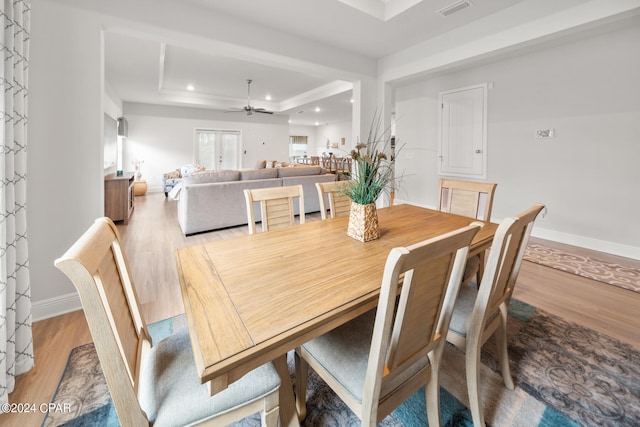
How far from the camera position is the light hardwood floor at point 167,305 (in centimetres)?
Result: 148

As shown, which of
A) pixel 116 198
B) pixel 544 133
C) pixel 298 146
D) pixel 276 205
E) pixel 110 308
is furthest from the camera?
pixel 298 146

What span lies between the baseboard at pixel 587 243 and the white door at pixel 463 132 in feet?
3.82

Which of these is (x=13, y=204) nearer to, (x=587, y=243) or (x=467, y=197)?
(x=467, y=197)

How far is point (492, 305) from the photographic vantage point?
124cm

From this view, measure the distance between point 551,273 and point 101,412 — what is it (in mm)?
3623

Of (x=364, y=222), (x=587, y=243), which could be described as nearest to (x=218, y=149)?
(x=364, y=222)

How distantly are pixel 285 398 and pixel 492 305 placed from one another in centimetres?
93

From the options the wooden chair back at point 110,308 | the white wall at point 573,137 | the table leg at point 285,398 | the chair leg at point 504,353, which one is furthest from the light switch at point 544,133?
the wooden chair back at point 110,308

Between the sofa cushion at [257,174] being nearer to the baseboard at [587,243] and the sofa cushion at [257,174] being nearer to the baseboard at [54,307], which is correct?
the baseboard at [54,307]

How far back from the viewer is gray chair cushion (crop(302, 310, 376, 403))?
95 centimetres

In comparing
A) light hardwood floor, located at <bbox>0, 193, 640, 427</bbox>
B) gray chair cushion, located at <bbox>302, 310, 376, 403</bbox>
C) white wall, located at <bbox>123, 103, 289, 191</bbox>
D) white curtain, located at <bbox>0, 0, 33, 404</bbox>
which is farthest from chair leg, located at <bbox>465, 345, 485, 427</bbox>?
white wall, located at <bbox>123, 103, 289, 191</bbox>

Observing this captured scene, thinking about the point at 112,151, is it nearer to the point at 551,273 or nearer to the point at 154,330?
the point at 154,330

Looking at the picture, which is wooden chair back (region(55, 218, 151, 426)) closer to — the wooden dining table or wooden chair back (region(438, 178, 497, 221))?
the wooden dining table

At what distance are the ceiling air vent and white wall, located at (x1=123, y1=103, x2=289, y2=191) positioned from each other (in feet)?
24.3
